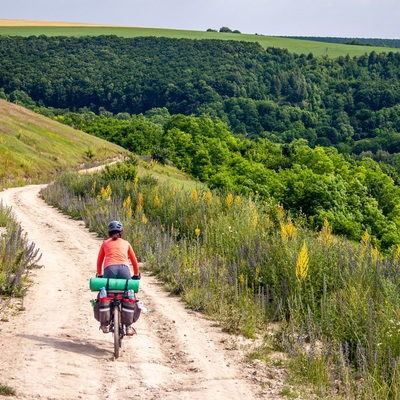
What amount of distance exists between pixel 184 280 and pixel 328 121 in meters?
173

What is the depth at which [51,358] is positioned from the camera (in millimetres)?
8039

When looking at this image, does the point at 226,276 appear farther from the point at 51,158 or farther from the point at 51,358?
the point at 51,158

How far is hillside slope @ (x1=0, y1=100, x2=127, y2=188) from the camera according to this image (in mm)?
47844

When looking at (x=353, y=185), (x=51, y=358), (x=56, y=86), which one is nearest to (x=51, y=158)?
(x=353, y=185)

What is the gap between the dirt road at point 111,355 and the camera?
720 cm

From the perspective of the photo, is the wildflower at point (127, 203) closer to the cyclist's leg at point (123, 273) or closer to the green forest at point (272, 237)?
the green forest at point (272, 237)

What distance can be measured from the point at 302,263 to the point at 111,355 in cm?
303

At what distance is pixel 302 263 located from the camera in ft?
32.0

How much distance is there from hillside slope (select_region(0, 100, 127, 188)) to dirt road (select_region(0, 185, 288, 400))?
1202 inches

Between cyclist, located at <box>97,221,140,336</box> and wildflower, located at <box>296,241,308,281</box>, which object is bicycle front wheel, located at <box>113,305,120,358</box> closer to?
cyclist, located at <box>97,221,140,336</box>

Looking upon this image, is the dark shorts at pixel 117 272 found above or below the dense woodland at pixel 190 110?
below

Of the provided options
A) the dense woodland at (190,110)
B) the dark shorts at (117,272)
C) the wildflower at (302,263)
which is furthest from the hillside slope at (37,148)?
the dark shorts at (117,272)

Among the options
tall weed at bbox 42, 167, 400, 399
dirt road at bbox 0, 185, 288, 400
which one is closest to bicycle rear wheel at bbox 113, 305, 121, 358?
dirt road at bbox 0, 185, 288, 400

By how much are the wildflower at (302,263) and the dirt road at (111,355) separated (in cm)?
141
